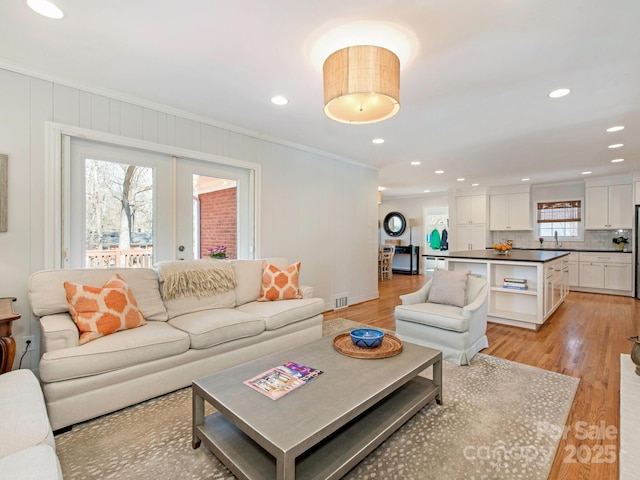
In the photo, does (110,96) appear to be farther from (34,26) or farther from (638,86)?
(638,86)

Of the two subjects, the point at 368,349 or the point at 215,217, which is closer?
the point at 368,349

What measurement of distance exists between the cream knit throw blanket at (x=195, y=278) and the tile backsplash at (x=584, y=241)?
7.29m

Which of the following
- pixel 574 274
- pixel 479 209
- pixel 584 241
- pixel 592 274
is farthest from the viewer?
pixel 479 209

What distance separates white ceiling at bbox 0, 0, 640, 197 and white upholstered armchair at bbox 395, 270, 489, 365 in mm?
1841

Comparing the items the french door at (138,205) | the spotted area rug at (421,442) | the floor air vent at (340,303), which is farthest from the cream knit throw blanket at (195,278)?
the floor air vent at (340,303)

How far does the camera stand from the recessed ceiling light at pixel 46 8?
176cm

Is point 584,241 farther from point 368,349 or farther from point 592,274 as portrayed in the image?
point 368,349

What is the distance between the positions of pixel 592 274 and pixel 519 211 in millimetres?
1923

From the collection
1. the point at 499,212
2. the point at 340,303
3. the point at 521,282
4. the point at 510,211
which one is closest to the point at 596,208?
the point at 510,211

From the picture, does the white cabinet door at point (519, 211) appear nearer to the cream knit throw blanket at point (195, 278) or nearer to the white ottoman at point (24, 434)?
the cream knit throw blanket at point (195, 278)

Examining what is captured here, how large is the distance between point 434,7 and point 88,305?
2929 mm

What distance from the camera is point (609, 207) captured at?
6.44 metres

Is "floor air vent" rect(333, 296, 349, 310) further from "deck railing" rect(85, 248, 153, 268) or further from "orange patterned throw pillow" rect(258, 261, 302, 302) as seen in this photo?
"deck railing" rect(85, 248, 153, 268)

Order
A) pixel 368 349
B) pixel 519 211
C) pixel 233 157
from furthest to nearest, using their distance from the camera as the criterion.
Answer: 1. pixel 519 211
2. pixel 233 157
3. pixel 368 349
